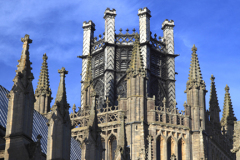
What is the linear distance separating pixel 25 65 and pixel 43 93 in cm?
2785

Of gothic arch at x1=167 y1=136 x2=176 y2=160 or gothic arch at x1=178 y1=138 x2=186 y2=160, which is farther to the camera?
gothic arch at x1=178 y1=138 x2=186 y2=160

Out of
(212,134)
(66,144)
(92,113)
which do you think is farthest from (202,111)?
(66,144)

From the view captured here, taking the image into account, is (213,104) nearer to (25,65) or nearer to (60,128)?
(60,128)

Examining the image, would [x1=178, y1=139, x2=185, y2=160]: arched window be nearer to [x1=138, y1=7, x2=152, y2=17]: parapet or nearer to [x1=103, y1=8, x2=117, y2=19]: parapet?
Result: [x1=138, y1=7, x2=152, y2=17]: parapet

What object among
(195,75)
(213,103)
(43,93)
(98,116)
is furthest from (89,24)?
(98,116)

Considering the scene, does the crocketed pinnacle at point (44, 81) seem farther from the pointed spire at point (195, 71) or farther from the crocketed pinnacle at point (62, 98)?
the crocketed pinnacle at point (62, 98)

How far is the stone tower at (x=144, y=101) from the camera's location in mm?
52250

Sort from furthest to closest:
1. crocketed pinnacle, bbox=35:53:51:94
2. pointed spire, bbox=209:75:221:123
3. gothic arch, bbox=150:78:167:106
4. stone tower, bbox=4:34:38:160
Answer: pointed spire, bbox=209:75:221:123 < gothic arch, bbox=150:78:167:106 < crocketed pinnacle, bbox=35:53:51:94 < stone tower, bbox=4:34:38:160

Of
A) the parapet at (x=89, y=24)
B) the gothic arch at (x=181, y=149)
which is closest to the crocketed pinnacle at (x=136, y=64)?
the gothic arch at (x=181, y=149)

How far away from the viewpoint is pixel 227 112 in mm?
A: 67250

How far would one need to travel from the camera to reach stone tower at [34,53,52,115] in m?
55.7

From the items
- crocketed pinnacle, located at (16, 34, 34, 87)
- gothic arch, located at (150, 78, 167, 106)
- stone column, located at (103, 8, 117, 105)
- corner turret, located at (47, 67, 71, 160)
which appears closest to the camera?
crocketed pinnacle, located at (16, 34, 34, 87)

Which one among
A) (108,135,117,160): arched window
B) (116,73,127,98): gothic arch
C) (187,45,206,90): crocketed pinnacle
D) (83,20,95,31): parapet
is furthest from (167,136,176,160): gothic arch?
(83,20,95,31): parapet

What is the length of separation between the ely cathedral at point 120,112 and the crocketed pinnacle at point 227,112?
11cm
